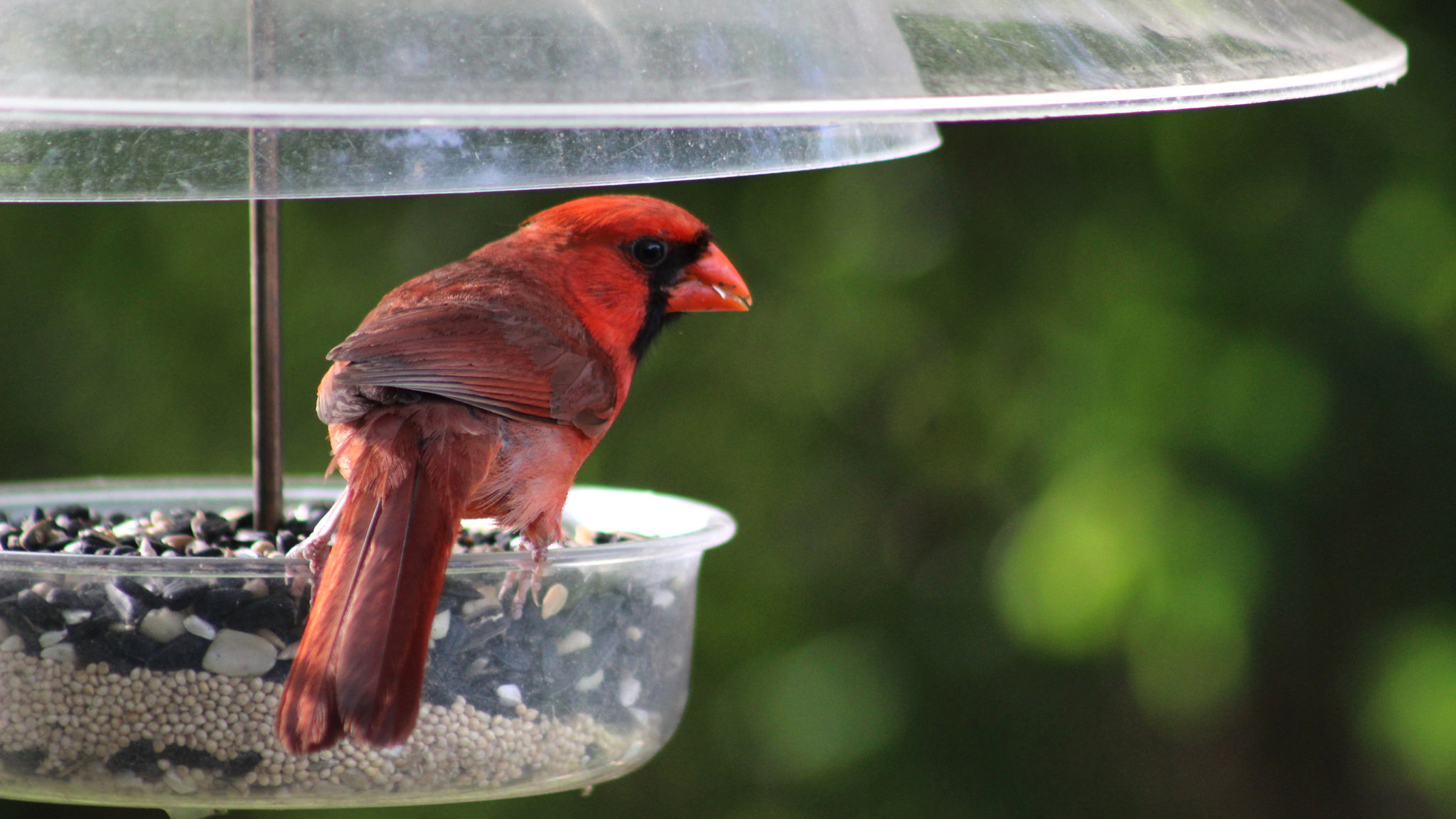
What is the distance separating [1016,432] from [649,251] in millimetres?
1397

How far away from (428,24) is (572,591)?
799 mm

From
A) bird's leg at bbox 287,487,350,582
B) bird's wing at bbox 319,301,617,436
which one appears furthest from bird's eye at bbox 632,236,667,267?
bird's leg at bbox 287,487,350,582

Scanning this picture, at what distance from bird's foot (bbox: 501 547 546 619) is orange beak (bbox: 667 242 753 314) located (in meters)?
0.55

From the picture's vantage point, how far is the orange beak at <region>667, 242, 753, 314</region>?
2.12 metres

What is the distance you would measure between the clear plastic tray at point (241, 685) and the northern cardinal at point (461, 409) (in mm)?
93

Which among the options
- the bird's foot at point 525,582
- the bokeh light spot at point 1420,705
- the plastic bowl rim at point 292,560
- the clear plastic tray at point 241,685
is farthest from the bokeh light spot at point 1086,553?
the bird's foot at point 525,582

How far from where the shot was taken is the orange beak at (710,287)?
6.95 feet

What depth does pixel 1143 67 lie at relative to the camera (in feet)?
4.16

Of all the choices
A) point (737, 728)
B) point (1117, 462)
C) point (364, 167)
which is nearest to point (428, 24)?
point (364, 167)

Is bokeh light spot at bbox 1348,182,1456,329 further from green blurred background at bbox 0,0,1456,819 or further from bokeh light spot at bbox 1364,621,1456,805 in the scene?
bokeh light spot at bbox 1364,621,1456,805

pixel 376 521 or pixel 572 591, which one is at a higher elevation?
pixel 376 521

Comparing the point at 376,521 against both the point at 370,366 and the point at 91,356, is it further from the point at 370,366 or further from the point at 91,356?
the point at 91,356

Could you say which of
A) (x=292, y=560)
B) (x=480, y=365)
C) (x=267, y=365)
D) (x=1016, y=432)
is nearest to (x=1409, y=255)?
(x=1016, y=432)

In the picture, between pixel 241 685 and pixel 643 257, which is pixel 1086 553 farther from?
pixel 241 685
